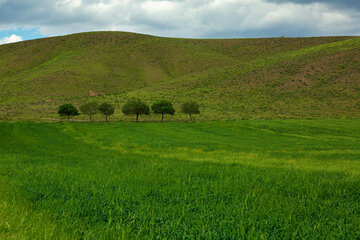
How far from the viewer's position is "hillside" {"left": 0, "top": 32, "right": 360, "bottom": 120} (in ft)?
258

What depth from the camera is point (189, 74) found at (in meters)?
130

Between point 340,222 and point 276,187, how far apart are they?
2.40 m

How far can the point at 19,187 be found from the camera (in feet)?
21.8

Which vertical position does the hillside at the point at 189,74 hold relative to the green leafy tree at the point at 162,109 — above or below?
above

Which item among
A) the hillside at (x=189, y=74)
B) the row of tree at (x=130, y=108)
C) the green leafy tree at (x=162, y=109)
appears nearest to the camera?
the row of tree at (x=130, y=108)

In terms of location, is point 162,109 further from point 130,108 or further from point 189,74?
point 189,74

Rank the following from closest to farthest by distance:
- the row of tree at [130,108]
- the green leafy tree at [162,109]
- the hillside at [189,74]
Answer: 1. the row of tree at [130,108]
2. the green leafy tree at [162,109]
3. the hillside at [189,74]

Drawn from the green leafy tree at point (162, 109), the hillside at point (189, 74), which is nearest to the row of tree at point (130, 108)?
the green leafy tree at point (162, 109)

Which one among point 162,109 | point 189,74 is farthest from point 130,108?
point 189,74

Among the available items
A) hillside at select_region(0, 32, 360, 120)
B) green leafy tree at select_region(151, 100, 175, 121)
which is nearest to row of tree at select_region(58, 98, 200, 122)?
green leafy tree at select_region(151, 100, 175, 121)

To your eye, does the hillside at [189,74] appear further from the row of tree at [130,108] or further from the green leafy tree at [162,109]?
the green leafy tree at [162,109]

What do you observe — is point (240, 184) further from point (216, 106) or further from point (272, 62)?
point (272, 62)

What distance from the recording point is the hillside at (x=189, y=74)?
78.6m

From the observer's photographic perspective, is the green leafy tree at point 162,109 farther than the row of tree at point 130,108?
Yes
